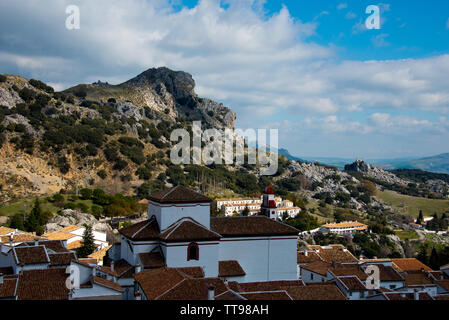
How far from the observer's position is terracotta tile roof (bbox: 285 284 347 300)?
21.4 meters

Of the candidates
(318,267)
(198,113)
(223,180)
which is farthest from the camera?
(198,113)

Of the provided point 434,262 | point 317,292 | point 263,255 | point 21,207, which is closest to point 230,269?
point 263,255

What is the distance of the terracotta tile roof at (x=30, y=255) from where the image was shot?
80.3ft

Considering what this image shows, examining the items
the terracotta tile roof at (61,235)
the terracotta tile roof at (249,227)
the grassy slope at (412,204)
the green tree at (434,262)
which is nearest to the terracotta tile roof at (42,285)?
the terracotta tile roof at (249,227)

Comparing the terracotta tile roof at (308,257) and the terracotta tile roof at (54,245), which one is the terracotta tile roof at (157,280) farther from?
the terracotta tile roof at (308,257)

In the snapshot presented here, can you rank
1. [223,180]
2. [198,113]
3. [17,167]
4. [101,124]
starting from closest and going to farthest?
[17,167] < [101,124] < [223,180] < [198,113]

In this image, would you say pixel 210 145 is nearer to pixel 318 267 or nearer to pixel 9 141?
pixel 9 141

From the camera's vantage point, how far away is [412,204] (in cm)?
11331

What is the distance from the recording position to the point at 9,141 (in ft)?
227

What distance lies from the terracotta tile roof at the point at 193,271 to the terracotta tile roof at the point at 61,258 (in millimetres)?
8210

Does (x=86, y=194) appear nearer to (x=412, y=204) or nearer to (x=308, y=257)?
(x=308, y=257)

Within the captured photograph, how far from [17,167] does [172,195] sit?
50.8m

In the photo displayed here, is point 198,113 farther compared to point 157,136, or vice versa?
point 198,113
